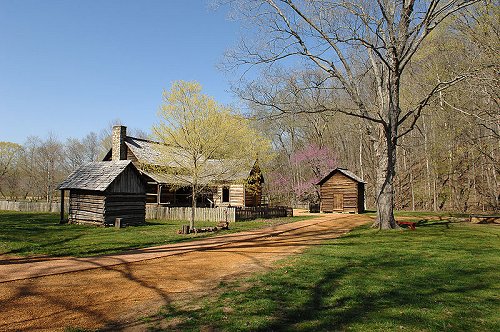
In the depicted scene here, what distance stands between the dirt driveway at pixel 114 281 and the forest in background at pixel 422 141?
8.24 m

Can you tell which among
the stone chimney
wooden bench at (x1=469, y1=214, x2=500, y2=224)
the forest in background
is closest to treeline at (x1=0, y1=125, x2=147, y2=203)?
the forest in background

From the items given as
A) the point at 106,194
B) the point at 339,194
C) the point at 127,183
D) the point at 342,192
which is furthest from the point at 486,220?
the point at 106,194

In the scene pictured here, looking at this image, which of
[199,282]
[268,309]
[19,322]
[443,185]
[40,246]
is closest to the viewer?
[19,322]

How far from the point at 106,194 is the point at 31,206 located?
82.4 feet

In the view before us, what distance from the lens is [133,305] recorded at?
24.0 feet

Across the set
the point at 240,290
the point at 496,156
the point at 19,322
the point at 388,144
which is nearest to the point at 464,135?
the point at 496,156

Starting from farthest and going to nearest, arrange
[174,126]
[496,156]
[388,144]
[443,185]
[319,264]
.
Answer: [443,185] → [496,156] → [174,126] → [388,144] → [319,264]

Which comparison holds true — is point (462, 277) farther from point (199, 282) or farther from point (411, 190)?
point (411, 190)

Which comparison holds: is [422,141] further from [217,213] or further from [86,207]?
[86,207]

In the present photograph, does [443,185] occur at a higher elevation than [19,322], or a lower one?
higher

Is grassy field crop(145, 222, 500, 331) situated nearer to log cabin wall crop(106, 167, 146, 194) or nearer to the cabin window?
log cabin wall crop(106, 167, 146, 194)

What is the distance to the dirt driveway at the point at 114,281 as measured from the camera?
6.68 m

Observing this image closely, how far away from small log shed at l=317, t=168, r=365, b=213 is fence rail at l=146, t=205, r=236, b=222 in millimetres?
16118

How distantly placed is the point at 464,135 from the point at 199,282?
1493 inches
